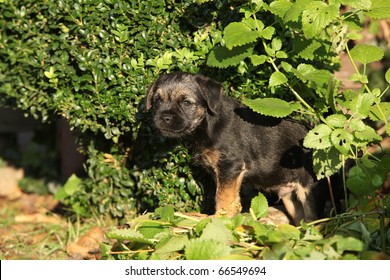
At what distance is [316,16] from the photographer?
429cm

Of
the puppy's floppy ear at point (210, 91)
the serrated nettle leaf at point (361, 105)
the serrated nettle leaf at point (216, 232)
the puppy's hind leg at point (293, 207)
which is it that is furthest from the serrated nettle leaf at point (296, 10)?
the puppy's hind leg at point (293, 207)

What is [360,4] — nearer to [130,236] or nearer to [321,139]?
[321,139]

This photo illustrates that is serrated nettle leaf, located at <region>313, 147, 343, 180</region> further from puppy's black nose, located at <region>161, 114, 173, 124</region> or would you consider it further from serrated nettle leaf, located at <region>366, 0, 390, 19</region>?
puppy's black nose, located at <region>161, 114, 173, 124</region>

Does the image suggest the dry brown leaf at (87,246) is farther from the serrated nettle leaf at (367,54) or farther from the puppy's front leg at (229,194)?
the serrated nettle leaf at (367,54)

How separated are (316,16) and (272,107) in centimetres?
68

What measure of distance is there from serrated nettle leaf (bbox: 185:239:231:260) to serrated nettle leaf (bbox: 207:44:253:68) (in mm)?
1569

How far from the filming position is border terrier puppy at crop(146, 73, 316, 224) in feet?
16.9

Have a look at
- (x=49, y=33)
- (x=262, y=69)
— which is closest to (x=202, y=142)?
(x=262, y=69)

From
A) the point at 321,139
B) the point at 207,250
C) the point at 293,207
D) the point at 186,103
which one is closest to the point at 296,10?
the point at 321,139

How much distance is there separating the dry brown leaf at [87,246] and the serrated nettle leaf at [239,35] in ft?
7.90

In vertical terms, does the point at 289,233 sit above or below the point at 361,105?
below

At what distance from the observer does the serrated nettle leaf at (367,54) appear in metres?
4.71

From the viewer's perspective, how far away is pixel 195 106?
5.23 m

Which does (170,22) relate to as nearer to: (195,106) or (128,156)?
(195,106)
